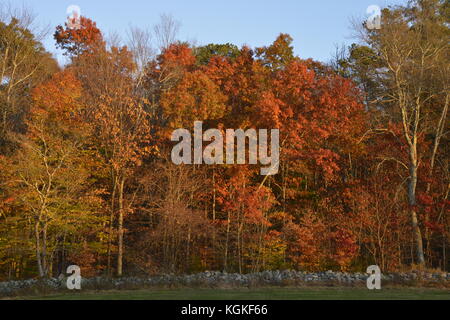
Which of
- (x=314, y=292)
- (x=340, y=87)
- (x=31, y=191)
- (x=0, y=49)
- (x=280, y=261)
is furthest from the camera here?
(x=0, y=49)

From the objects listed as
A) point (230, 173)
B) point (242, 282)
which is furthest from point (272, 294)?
point (230, 173)

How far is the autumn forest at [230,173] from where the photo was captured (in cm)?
2106

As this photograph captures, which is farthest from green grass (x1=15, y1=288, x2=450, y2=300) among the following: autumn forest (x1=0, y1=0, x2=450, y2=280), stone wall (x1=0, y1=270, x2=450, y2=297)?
autumn forest (x1=0, y1=0, x2=450, y2=280)

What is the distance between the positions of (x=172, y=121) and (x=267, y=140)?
4.41 metres

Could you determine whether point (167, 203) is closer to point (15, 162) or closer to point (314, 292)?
point (15, 162)

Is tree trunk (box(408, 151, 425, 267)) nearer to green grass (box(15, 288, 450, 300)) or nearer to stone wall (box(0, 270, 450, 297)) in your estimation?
stone wall (box(0, 270, 450, 297))

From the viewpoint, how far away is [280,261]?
71.3 ft

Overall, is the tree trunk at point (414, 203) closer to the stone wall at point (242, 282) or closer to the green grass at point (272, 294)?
the stone wall at point (242, 282)

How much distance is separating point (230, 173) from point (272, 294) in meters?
10.9

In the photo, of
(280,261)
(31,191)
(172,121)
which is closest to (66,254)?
(31,191)

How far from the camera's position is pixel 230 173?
74.3ft

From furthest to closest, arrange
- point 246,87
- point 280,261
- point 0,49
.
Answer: point 0,49 → point 246,87 → point 280,261

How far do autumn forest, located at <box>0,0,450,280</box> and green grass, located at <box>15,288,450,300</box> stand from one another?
23.8 ft

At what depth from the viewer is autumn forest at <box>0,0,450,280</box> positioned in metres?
21.1
